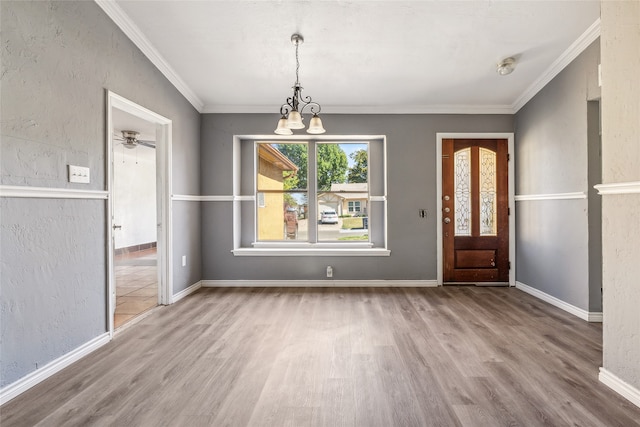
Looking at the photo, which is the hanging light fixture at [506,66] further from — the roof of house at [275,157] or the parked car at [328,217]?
the roof of house at [275,157]

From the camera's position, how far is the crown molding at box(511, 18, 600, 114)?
2646 mm

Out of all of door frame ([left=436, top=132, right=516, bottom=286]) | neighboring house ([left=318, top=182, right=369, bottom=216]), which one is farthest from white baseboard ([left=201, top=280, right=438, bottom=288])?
neighboring house ([left=318, top=182, right=369, bottom=216])

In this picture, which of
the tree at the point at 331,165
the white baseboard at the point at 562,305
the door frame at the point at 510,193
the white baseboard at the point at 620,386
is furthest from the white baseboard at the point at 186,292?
the white baseboard at the point at 562,305

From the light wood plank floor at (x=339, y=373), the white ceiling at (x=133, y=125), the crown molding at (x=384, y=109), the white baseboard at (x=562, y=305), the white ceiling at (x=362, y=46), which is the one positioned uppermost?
the white ceiling at (x=362, y=46)

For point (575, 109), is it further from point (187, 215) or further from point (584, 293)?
point (187, 215)

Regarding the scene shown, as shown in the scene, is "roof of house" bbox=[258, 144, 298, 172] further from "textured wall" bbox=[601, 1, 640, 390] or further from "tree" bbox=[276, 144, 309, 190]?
"textured wall" bbox=[601, 1, 640, 390]

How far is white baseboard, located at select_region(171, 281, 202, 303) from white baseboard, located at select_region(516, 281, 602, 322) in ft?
13.9

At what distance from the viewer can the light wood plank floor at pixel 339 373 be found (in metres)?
1.56

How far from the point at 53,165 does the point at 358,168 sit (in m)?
3.35

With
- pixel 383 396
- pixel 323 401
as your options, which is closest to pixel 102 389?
pixel 323 401

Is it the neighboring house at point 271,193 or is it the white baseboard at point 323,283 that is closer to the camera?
the white baseboard at point 323,283

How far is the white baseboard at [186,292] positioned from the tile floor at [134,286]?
20 cm

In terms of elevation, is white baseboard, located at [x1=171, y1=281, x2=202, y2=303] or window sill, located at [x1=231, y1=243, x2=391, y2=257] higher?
window sill, located at [x1=231, y1=243, x2=391, y2=257]

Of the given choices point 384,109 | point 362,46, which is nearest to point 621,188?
point 362,46
